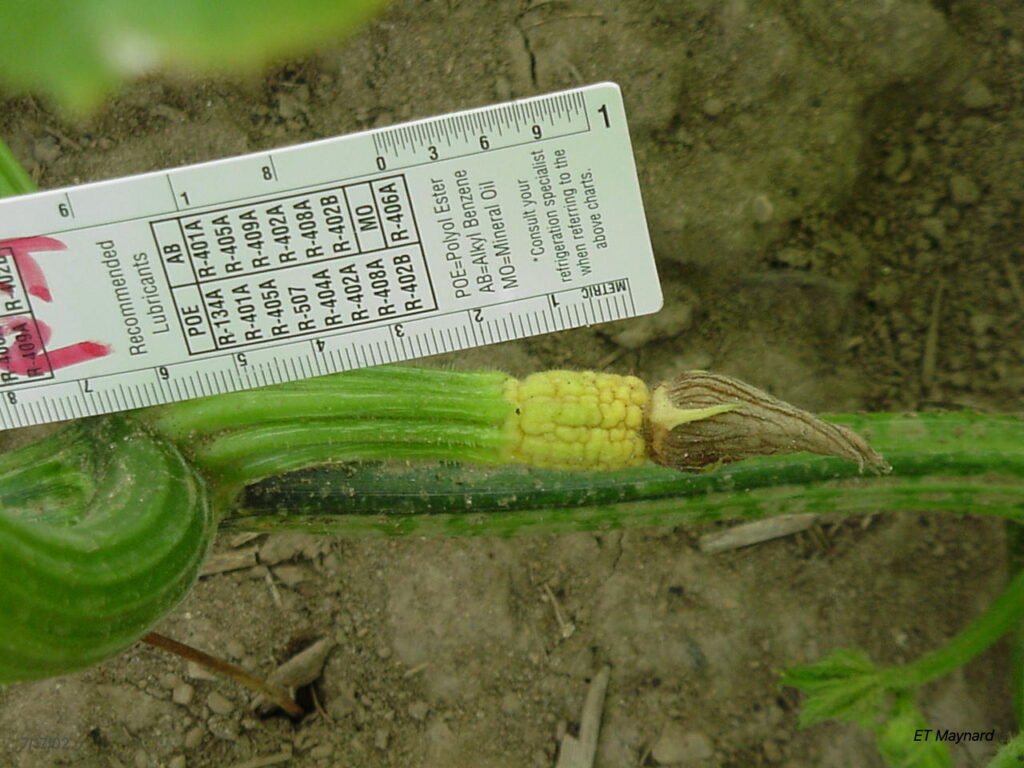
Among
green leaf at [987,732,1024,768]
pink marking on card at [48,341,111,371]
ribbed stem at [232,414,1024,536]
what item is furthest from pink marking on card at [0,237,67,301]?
green leaf at [987,732,1024,768]

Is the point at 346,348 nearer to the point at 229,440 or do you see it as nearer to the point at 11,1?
the point at 229,440

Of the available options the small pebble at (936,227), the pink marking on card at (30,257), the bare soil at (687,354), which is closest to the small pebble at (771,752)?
the bare soil at (687,354)

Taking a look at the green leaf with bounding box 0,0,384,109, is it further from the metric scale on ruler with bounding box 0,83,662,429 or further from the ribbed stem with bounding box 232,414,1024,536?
the ribbed stem with bounding box 232,414,1024,536

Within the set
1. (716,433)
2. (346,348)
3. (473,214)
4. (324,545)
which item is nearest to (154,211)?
(346,348)

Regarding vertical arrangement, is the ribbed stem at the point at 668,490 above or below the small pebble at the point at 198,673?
above

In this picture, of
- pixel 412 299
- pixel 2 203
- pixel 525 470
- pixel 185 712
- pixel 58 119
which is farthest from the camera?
pixel 58 119

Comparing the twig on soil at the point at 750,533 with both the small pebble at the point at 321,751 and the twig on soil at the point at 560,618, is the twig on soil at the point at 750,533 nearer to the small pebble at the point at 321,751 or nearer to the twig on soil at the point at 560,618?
the twig on soil at the point at 560,618
